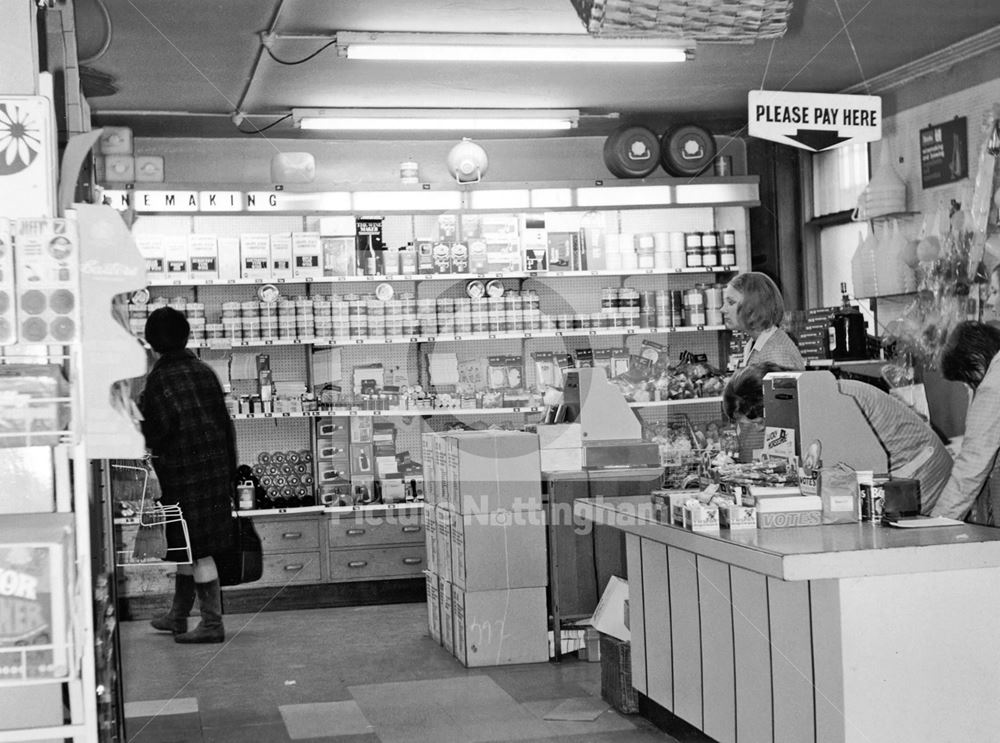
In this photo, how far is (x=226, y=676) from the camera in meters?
6.04

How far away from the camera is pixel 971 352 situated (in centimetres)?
455

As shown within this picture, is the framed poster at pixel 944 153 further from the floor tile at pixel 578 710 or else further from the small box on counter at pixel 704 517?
the small box on counter at pixel 704 517

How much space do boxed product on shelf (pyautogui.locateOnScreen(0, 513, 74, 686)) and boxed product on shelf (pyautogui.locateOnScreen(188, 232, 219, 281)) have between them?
580 cm

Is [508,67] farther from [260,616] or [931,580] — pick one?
[931,580]

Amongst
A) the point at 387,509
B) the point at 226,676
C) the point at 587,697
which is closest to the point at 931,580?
the point at 587,697

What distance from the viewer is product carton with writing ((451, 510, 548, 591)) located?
5992mm

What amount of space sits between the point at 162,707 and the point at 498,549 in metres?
1.73

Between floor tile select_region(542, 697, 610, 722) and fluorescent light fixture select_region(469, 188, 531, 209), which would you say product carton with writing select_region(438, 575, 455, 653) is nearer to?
floor tile select_region(542, 697, 610, 722)

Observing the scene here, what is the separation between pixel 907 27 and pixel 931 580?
13.1ft

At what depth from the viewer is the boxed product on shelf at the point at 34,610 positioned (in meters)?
2.23

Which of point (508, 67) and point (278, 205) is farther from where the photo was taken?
point (278, 205)

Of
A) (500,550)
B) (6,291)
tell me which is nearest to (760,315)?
(500,550)

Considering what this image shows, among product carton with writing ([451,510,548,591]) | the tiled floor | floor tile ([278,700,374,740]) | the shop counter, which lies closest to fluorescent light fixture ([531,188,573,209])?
product carton with writing ([451,510,548,591])

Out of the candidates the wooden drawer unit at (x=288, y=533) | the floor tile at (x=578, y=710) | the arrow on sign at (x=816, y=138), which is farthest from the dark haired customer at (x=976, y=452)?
the wooden drawer unit at (x=288, y=533)
